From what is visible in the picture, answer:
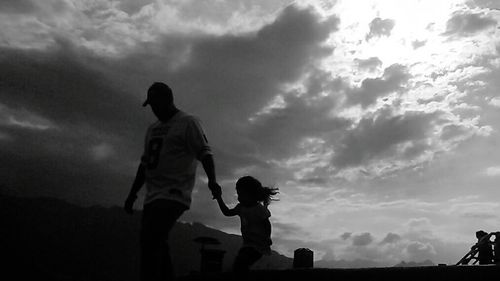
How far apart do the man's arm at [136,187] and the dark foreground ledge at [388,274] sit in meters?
1.80

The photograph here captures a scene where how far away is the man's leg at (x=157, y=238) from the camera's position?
4203 millimetres

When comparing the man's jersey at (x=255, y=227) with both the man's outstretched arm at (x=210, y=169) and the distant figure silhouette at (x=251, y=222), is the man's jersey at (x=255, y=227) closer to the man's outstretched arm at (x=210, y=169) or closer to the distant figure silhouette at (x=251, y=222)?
the distant figure silhouette at (x=251, y=222)

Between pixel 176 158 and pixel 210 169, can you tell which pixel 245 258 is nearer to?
pixel 210 169

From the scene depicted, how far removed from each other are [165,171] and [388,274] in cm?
230

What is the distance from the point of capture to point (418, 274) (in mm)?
4305

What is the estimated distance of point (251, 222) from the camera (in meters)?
5.79

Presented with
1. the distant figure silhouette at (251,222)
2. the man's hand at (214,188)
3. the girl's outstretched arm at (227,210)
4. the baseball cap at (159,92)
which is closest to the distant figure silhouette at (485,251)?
the distant figure silhouette at (251,222)

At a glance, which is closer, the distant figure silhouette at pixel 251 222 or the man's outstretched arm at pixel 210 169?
the man's outstretched arm at pixel 210 169

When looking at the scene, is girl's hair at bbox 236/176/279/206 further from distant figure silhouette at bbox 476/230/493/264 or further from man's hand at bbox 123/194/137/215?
distant figure silhouette at bbox 476/230/493/264

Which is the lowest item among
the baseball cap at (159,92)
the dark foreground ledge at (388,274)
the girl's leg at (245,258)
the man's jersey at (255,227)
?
the dark foreground ledge at (388,274)

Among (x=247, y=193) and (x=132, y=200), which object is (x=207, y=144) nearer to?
(x=132, y=200)

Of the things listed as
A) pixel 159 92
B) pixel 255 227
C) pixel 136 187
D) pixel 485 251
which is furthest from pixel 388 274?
pixel 485 251

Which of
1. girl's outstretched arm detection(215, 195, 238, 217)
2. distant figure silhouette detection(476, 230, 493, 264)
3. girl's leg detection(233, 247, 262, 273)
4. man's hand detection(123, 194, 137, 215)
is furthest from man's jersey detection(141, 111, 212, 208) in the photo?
distant figure silhouette detection(476, 230, 493, 264)

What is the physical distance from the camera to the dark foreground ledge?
3.91 metres
